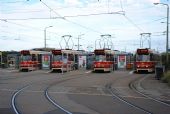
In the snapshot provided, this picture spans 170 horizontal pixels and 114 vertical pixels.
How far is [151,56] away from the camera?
56250 millimetres

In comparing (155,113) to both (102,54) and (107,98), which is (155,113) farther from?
(102,54)

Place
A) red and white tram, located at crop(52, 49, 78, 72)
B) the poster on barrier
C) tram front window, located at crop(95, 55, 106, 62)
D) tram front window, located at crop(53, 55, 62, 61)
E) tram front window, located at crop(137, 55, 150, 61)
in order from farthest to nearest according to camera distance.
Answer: the poster on barrier → tram front window, located at crop(53, 55, 62, 61) → red and white tram, located at crop(52, 49, 78, 72) → tram front window, located at crop(95, 55, 106, 62) → tram front window, located at crop(137, 55, 150, 61)

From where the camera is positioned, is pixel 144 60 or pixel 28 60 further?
pixel 28 60

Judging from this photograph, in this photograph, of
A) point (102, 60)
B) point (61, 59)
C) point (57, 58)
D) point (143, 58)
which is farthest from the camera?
point (57, 58)

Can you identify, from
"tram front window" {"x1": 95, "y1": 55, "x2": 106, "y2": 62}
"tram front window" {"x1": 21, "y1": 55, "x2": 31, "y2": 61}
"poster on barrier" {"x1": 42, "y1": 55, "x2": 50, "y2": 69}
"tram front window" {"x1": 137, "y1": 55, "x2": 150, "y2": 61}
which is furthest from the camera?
"poster on barrier" {"x1": 42, "y1": 55, "x2": 50, "y2": 69}

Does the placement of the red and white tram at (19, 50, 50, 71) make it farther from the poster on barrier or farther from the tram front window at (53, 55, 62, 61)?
the tram front window at (53, 55, 62, 61)

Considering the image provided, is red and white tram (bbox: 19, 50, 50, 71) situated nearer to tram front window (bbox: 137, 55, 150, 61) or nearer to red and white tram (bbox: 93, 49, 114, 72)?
red and white tram (bbox: 93, 49, 114, 72)

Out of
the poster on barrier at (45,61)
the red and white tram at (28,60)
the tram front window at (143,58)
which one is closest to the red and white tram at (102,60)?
the tram front window at (143,58)

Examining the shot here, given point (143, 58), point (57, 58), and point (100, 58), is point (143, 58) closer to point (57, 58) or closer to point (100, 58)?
point (100, 58)

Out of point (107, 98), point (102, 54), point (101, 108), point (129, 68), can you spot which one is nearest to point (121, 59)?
point (129, 68)

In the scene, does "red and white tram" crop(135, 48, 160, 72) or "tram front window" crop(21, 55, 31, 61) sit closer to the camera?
"red and white tram" crop(135, 48, 160, 72)

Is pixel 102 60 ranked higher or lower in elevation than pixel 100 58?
lower

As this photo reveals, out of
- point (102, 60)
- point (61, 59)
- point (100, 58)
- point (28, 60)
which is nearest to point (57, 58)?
point (61, 59)

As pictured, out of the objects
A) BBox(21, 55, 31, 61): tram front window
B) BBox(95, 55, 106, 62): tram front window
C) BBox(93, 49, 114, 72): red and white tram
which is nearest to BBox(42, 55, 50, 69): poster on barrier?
BBox(21, 55, 31, 61): tram front window
